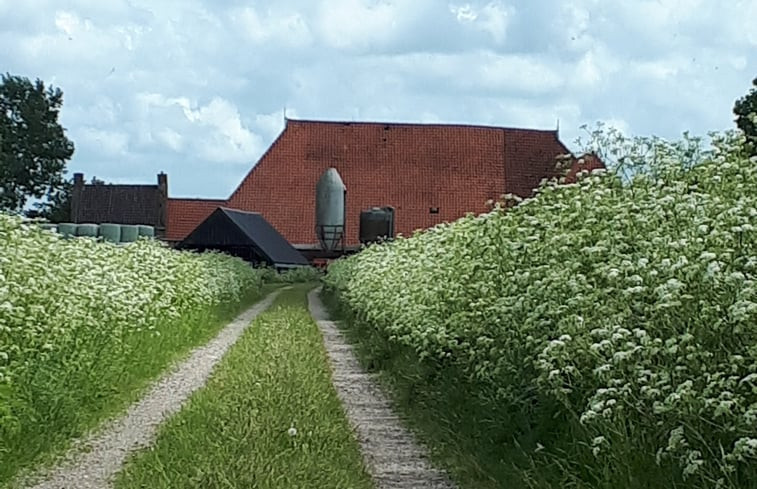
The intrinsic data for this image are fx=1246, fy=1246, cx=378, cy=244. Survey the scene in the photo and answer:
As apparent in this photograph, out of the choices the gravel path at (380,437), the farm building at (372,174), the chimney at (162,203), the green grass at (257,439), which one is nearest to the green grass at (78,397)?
the green grass at (257,439)

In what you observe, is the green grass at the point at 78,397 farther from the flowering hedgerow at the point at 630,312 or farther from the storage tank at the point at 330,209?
the storage tank at the point at 330,209

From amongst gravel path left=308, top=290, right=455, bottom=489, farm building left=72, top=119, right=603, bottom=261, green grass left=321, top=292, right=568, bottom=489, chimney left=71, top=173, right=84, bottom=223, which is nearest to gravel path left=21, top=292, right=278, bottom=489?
gravel path left=308, top=290, right=455, bottom=489

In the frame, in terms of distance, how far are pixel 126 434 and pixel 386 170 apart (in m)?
53.9

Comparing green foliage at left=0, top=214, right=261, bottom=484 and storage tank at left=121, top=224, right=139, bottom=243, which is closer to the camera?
green foliage at left=0, top=214, right=261, bottom=484

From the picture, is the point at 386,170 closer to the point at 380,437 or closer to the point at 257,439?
the point at 380,437

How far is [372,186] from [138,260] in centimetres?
4644

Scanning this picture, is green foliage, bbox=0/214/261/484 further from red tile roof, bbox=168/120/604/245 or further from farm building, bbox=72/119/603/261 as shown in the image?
red tile roof, bbox=168/120/604/245

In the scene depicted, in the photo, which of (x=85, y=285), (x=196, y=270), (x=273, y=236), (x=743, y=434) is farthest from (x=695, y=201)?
(x=273, y=236)

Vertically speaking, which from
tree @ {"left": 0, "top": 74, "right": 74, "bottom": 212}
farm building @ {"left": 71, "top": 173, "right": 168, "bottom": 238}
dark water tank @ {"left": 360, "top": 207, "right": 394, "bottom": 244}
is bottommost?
dark water tank @ {"left": 360, "top": 207, "right": 394, "bottom": 244}

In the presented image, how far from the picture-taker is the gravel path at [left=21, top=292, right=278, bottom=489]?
820cm

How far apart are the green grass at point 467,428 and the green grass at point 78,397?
→ 267 cm

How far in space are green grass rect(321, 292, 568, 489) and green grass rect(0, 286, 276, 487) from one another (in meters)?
2.67

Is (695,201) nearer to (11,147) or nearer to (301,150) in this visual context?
(301,150)

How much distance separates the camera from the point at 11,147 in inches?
3152
